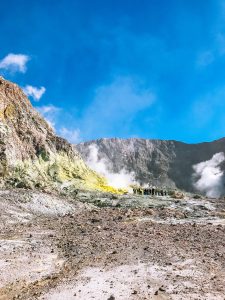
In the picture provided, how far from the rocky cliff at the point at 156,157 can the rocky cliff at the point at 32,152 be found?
228ft

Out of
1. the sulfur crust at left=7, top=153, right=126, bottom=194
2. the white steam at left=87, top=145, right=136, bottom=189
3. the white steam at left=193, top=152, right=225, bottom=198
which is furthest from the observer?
the white steam at left=87, top=145, right=136, bottom=189

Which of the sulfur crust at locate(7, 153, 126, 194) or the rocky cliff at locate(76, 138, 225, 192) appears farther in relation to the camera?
the rocky cliff at locate(76, 138, 225, 192)

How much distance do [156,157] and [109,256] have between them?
12385 centimetres

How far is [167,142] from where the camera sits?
→ 490 feet

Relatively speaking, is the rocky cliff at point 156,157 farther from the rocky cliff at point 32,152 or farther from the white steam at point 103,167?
the rocky cliff at point 32,152

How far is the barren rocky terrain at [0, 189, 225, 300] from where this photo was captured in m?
15.2

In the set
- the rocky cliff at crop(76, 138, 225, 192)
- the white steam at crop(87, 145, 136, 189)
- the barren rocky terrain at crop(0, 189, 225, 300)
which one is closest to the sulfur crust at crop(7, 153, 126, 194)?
the barren rocky terrain at crop(0, 189, 225, 300)

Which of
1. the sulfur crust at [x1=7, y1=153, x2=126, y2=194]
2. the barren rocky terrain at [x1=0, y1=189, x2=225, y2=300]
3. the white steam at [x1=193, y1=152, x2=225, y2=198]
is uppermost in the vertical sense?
the white steam at [x1=193, y1=152, x2=225, y2=198]

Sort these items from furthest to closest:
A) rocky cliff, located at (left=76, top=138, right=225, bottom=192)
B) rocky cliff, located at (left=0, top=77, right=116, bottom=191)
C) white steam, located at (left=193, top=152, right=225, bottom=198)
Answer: rocky cliff, located at (left=76, top=138, right=225, bottom=192), white steam, located at (left=193, top=152, right=225, bottom=198), rocky cliff, located at (left=0, top=77, right=116, bottom=191)

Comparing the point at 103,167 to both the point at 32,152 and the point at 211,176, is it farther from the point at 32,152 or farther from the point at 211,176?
the point at 32,152

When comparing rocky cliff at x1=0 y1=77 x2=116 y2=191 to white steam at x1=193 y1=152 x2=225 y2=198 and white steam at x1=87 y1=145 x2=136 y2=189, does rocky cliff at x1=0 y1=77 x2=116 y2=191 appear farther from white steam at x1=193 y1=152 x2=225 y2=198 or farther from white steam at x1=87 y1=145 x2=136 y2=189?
white steam at x1=193 y1=152 x2=225 y2=198

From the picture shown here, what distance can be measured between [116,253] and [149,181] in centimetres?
11147

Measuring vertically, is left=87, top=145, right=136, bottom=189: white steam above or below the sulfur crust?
above

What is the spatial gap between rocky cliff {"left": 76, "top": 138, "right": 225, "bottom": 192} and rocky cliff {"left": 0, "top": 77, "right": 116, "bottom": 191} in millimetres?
69519
